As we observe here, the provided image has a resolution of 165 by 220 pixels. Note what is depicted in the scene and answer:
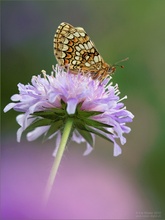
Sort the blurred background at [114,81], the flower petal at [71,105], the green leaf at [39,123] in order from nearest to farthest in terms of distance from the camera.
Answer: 1. the flower petal at [71,105]
2. the green leaf at [39,123]
3. the blurred background at [114,81]

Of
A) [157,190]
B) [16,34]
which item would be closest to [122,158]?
[157,190]

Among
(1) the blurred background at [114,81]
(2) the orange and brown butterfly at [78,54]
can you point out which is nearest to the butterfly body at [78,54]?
(2) the orange and brown butterfly at [78,54]

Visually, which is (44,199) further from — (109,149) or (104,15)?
(104,15)

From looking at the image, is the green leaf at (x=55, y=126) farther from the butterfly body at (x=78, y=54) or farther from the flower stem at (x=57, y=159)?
the butterfly body at (x=78, y=54)

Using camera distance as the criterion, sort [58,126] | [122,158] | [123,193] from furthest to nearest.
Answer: [122,158]
[123,193]
[58,126]

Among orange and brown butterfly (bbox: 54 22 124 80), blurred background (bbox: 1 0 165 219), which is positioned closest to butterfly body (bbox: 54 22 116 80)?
orange and brown butterfly (bbox: 54 22 124 80)

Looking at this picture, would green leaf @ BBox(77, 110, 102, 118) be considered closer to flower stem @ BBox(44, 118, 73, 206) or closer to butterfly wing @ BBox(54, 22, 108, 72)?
flower stem @ BBox(44, 118, 73, 206)

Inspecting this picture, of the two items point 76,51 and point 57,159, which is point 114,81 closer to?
point 76,51

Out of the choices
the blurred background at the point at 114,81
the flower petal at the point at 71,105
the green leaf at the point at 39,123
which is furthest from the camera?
the blurred background at the point at 114,81
